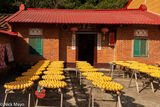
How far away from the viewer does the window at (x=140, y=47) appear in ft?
30.1

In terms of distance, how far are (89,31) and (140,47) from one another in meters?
3.64

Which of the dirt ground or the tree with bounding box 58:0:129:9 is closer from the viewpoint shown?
the dirt ground

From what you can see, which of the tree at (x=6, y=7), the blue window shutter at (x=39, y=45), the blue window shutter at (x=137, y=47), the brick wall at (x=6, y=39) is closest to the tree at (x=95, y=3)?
the tree at (x=6, y=7)

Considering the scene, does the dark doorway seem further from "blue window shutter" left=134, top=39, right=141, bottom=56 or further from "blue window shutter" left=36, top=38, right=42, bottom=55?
"blue window shutter" left=36, top=38, right=42, bottom=55

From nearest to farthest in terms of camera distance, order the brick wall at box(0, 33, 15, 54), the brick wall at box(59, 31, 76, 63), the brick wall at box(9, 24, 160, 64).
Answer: the brick wall at box(0, 33, 15, 54) < the brick wall at box(9, 24, 160, 64) < the brick wall at box(59, 31, 76, 63)

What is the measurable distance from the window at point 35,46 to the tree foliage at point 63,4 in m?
15.3

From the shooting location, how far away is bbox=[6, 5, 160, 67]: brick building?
877 centimetres

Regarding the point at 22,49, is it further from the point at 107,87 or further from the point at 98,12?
the point at 107,87

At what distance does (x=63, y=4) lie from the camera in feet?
84.0

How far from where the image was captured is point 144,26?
909 centimetres

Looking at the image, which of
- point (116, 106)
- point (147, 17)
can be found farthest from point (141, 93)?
point (147, 17)

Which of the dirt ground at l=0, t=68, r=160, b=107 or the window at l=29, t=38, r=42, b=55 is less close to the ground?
the window at l=29, t=38, r=42, b=55

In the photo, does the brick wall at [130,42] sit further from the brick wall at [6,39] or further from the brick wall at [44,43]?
the brick wall at [6,39]

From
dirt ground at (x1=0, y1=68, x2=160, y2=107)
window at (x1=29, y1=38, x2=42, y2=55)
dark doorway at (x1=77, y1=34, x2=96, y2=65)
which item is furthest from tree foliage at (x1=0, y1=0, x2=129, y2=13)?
dirt ground at (x1=0, y1=68, x2=160, y2=107)
